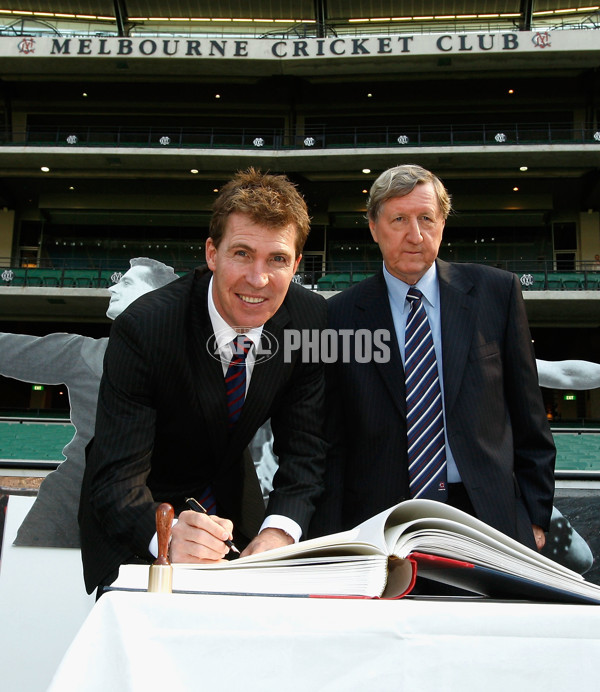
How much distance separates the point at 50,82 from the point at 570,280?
1440cm

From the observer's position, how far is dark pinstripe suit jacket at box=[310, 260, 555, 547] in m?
1.52

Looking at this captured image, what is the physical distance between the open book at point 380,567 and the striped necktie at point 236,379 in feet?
2.47

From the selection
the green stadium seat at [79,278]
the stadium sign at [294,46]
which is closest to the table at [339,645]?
the green stadium seat at [79,278]

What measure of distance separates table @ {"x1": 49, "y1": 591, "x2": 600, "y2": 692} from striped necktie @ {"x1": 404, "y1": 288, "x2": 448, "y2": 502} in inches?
37.3

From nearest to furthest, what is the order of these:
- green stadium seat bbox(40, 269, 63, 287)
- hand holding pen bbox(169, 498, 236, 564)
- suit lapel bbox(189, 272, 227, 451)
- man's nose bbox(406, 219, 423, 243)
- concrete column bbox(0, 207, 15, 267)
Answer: hand holding pen bbox(169, 498, 236, 564), suit lapel bbox(189, 272, 227, 451), man's nose bbox(406, 219, 423, 243), green stadium seat bbox(40, 269, 63, 287), concrete column bbox(0, 207, 15, 267)

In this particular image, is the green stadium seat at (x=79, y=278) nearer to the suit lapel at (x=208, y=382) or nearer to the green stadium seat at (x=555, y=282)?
the green stadium seat at (x=555, y=282)

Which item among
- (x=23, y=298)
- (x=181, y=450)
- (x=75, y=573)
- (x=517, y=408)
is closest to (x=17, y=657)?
(x=75, y=573)

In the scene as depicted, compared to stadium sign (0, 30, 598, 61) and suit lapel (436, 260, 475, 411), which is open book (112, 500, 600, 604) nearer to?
suit lapel (436, 260, 475, 411)

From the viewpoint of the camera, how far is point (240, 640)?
0.56 metres

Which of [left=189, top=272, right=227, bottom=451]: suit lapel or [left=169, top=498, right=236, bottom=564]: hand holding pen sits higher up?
[left=189, top=272, right=227, bottom=451]: suit lapel

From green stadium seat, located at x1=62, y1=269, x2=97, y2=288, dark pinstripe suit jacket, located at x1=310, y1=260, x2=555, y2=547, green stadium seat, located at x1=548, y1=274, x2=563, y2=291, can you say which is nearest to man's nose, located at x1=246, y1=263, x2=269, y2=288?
dark pinstripe suit jacket, located at x1=310, y1=260, x2=555, y2=547

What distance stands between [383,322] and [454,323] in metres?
0.18

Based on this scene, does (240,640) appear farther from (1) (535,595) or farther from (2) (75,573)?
(2) (75,573)

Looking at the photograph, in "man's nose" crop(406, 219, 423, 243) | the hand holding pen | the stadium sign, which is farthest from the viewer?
the stadium sign
